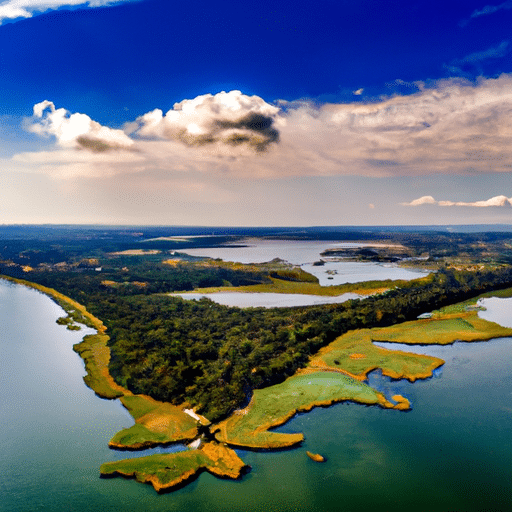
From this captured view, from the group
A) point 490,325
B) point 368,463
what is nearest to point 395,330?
point 490,325

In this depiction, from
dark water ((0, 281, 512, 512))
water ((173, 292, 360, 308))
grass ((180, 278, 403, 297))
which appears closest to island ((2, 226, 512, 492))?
grass ((180, 278, 403, 297))

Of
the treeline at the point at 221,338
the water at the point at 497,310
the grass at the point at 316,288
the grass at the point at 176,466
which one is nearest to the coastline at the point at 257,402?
the grass at the point at 176,466

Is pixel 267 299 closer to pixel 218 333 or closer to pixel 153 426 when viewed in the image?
pixel 218 333

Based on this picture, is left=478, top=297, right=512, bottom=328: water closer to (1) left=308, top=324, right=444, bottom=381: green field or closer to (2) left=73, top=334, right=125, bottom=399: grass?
(1) left=308, top=324, right=444, bottom=381: green field

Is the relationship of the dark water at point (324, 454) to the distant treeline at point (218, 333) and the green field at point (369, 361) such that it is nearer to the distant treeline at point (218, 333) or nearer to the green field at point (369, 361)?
the green field at point (369, 361)

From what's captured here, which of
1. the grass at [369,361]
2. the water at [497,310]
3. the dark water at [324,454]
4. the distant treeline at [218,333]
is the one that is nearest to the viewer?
the dark water at [324,454]

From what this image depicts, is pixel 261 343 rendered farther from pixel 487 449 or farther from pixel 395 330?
pixel 487 449
